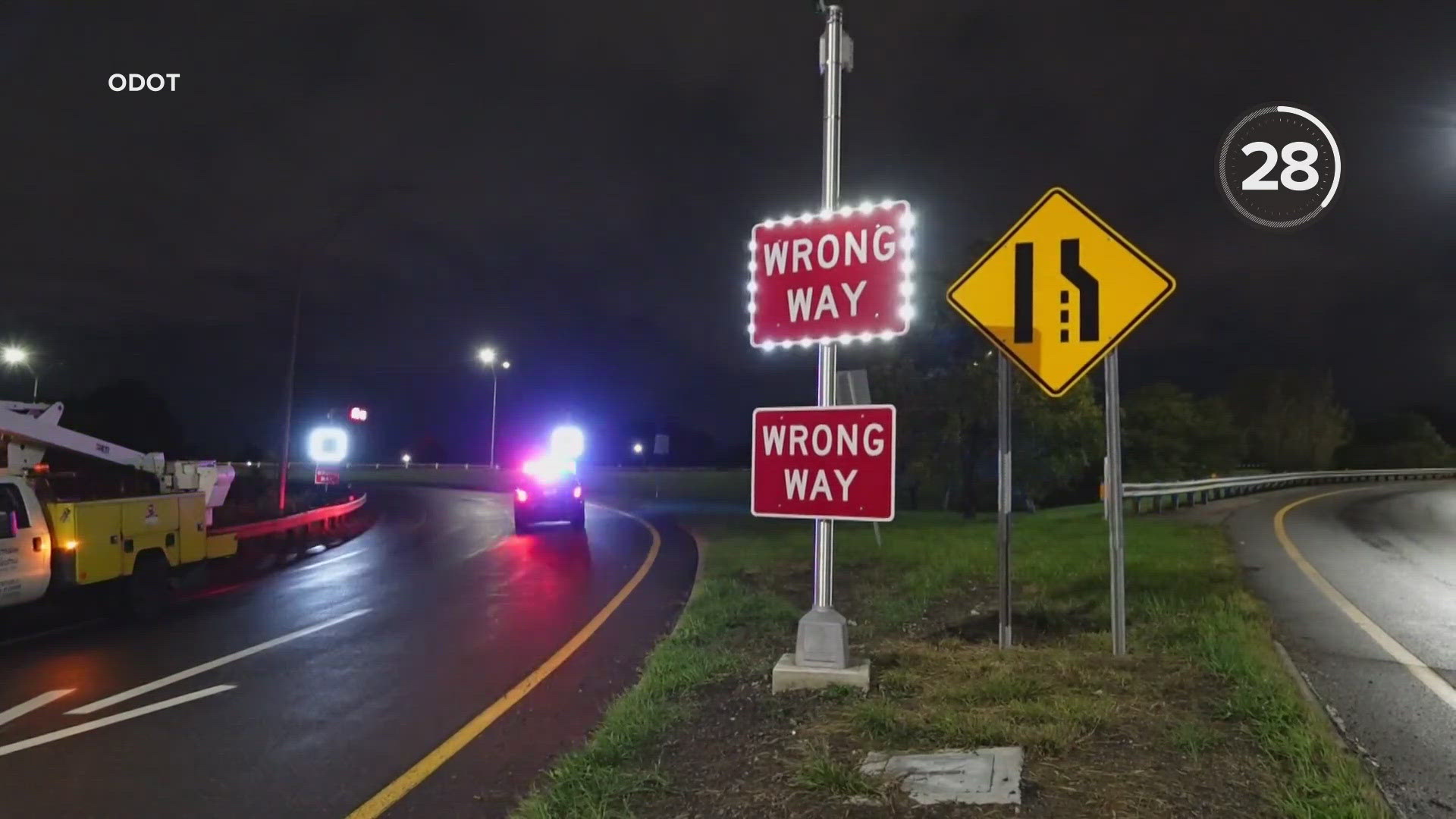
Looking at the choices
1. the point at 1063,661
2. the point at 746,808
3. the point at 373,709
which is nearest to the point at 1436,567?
the point at 1063,661

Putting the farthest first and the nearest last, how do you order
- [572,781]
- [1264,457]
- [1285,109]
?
[1264,457], [1285,109], [572,781]

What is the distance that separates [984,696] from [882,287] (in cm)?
269

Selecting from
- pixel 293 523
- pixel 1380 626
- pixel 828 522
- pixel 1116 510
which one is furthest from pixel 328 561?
pixel 1380 626

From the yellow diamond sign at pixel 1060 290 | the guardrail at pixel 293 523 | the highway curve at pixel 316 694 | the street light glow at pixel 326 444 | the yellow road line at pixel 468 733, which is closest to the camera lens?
the yellow road line at pixel 468 733

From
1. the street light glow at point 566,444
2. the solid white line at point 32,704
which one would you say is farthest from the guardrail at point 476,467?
the solid white line at point 32,704

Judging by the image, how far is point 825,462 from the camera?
6.40 m

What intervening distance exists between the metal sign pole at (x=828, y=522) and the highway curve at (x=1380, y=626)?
3115 mm

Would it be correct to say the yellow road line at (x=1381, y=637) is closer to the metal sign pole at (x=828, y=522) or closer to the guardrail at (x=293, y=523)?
the metal sign pole at (x=828, y=522)

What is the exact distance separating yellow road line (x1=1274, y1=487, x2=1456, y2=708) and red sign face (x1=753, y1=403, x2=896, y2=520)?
159 inches

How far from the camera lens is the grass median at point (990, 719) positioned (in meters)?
4.43

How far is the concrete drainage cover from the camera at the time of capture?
4.35 meters

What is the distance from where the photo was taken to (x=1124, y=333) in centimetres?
682

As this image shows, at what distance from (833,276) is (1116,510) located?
281 cm

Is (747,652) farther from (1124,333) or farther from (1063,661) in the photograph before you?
(1124,333)
